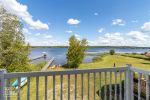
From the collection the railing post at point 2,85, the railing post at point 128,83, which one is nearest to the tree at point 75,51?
the railing post at point 128,83

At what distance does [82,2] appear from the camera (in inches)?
1511

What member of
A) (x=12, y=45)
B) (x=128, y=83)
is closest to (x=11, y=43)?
(x=12, y=45)

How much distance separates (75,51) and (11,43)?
31.2 ft

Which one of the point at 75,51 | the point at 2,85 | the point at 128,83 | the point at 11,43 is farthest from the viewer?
the point at 75,51

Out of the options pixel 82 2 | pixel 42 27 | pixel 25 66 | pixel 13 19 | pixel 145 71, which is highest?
pixel 82 2

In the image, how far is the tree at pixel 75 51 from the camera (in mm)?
18245

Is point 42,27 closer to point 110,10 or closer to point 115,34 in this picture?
point 115,34

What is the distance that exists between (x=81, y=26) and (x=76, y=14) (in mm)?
8688

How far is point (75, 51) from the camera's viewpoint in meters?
18.4

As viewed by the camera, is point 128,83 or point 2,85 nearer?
point 2,85

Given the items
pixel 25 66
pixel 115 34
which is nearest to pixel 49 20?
pixel 115 34

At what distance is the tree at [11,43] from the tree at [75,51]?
852cm

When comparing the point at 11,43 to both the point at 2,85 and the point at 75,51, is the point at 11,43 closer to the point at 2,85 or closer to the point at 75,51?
the point at 2,85

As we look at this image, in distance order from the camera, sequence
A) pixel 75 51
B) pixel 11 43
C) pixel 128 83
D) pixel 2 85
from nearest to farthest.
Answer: pixel 2 85
pixel 128 83
pixel 11 43
pixel 75 51
